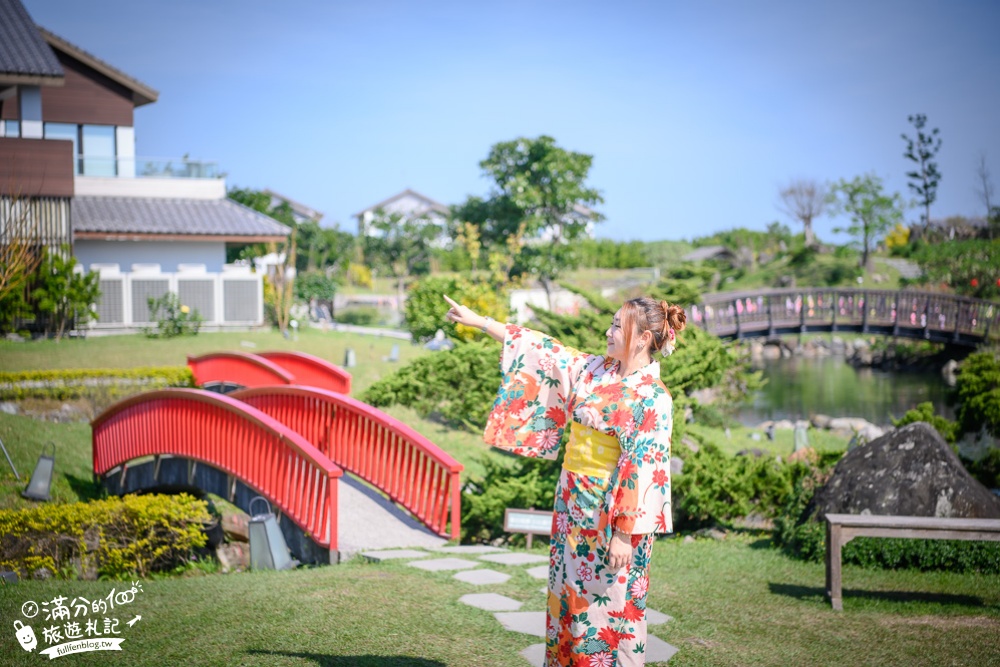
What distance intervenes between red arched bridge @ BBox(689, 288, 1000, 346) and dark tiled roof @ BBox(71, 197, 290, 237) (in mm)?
12657

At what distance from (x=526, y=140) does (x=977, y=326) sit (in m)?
14.4

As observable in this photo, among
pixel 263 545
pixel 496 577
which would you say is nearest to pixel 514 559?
pixel 496 577

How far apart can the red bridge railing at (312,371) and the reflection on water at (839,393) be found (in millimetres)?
9835

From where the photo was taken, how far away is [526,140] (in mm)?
29797

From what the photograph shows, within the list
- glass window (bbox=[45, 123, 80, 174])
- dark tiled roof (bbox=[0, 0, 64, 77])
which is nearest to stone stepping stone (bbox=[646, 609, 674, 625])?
dark tiled roof (bbox=[0, 0, 64, 77])

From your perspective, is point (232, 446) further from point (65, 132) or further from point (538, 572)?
point (65, 132)

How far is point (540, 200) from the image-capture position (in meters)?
30.2

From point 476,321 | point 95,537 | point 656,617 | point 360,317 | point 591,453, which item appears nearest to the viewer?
point 591,453

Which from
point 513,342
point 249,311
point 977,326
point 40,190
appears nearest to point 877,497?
point 513,342

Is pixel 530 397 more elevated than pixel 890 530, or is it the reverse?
pixel 530 397

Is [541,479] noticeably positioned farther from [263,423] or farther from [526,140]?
[526,140]

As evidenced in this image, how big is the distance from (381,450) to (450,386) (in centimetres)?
513

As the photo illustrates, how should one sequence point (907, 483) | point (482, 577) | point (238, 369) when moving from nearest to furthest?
point (482, 577), point (907, 483), point (238, 369)

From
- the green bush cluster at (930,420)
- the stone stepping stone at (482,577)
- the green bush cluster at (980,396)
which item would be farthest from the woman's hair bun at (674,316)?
the green bush cluster at (980,396)
